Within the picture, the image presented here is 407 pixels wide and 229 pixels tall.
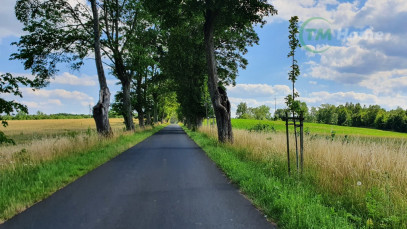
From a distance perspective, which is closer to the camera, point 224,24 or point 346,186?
point 346,186

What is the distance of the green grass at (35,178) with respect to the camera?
479 cm

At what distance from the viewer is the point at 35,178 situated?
6461 mm

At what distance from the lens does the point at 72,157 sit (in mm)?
9469

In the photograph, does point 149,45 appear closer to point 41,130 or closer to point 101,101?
point 101,101

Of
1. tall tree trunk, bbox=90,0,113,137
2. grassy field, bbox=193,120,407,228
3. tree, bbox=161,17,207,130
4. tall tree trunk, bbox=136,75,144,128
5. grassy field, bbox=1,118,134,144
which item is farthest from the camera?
tall tree trunk, bbox=136,75,144,128

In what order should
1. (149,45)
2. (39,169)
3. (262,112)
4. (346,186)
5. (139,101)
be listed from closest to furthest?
(346,186) → (39,169) → (149,45) → (139,101) → (262,112)

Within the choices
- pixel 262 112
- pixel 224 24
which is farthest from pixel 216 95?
pixel 262 112

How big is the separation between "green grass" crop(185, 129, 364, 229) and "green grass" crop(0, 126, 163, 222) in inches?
175

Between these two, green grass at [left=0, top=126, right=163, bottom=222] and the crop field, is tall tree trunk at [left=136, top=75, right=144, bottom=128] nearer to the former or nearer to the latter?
A: the crop field

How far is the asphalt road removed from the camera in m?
3.87

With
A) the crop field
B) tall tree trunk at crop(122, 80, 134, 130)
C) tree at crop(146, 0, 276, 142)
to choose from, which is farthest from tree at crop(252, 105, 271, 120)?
the crop field

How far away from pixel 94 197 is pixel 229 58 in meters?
25.3

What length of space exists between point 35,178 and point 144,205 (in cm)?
373

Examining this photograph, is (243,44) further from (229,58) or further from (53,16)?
(53,16)
